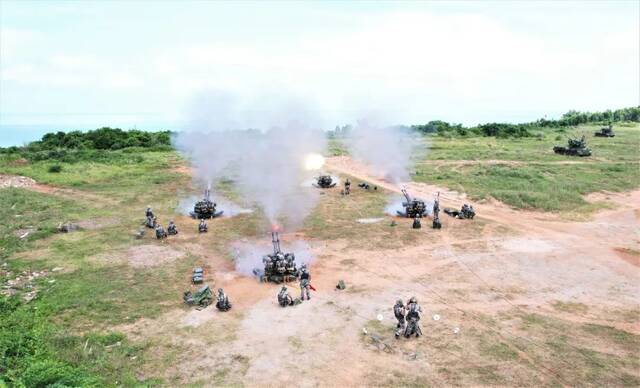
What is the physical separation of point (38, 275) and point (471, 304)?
18709 millimetres

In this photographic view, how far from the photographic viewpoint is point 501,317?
60.4 ft

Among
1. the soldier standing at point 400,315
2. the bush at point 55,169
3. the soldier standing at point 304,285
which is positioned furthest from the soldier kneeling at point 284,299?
the bush at point 55,169

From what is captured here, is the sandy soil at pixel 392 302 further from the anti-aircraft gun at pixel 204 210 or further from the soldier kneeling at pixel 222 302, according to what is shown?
the anti-aircraft gun at pixel 204 210

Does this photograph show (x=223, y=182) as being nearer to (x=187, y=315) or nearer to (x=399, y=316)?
(x=187, y=315)

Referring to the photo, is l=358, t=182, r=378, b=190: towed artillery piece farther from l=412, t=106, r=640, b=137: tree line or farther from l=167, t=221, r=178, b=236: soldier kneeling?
l=412, t=106, r=640, b=137: tree line

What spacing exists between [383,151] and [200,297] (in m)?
35.1

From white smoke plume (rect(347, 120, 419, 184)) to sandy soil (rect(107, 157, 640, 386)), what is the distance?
1842cm

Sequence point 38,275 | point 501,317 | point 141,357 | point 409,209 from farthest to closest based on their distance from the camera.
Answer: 1. point 409,209
2. point 38,275
3. point 501,317
4. point 141,357

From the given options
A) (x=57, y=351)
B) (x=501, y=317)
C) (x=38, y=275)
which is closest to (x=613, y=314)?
(x=501, y=317)

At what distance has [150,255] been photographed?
85.7 ft

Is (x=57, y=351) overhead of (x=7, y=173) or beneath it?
beneath

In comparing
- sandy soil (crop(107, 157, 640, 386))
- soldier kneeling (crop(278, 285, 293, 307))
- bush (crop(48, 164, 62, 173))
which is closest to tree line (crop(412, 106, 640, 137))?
sandy soil (crop(107, 157, 640, 386))

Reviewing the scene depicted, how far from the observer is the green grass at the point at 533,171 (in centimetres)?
3700

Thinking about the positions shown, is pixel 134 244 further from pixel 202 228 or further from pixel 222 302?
pixel 222 302
